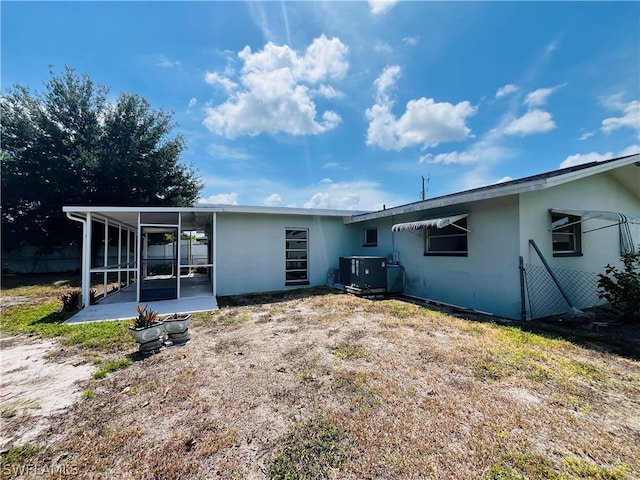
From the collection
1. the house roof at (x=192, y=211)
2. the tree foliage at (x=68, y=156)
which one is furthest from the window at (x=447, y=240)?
the tree foliage at (x=68, y=156)

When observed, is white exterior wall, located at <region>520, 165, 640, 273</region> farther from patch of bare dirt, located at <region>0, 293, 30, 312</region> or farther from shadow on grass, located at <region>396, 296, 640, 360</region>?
patch of bare dirt, located at <region>0, 293, 30, 312</region>

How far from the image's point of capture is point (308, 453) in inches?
79.4

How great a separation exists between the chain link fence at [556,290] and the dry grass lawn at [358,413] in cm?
164

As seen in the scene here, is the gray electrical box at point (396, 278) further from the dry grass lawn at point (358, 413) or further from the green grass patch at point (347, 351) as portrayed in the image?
the green grass patch at point (347, 351)

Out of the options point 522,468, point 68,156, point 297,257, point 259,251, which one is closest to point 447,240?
point 297,257

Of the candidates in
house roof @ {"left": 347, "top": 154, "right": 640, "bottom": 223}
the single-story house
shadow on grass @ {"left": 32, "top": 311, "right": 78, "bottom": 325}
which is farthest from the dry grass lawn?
shadow on grass @ {"left": 32, "top": 311, "right": 78, "bottom": 325}

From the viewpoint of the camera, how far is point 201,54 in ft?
25.8

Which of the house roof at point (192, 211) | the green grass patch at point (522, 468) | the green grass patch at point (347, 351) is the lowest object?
the green grass patch at point (522, 468)

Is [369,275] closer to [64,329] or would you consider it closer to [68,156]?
[64,329]

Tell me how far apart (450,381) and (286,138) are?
11946 mm

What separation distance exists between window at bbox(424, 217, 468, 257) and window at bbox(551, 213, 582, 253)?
1844mm

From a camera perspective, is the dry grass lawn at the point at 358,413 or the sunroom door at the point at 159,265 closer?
the dry grass lawn at the point at 358,413

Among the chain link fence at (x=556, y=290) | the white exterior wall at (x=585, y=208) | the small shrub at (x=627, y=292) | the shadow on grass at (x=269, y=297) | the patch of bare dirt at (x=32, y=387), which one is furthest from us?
the shadow on grass at (x=269, y=297)

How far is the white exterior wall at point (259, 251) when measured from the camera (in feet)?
29.4
